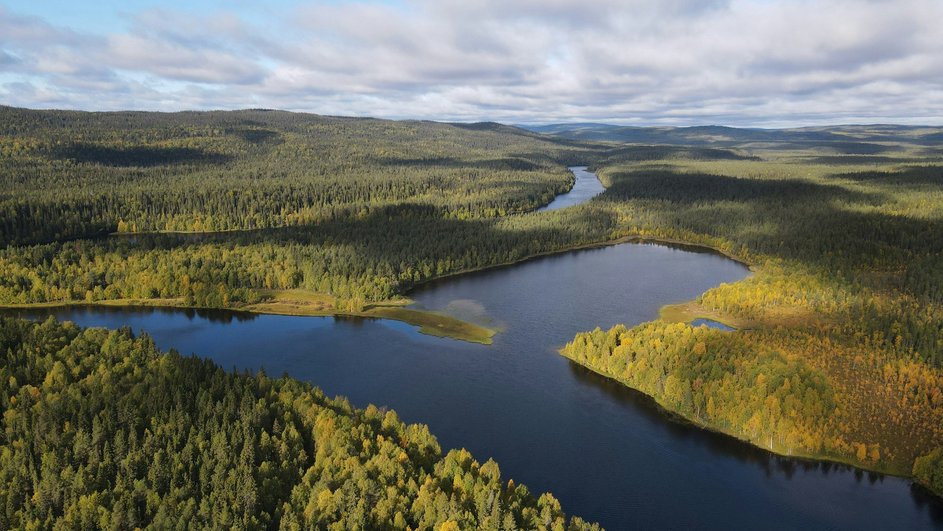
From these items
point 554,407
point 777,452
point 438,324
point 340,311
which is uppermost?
point 340,311

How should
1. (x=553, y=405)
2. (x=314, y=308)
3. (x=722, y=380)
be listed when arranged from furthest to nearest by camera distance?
(x=314, y=308) → (x=553, y=405) → (x=722, y=380)

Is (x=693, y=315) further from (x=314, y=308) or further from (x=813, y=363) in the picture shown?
(x=314, y=308)

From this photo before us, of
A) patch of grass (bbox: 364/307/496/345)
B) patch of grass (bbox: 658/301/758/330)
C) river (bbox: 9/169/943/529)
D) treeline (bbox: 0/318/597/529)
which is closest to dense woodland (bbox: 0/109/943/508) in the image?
patch of grass (bbox: 658/301/758/330)

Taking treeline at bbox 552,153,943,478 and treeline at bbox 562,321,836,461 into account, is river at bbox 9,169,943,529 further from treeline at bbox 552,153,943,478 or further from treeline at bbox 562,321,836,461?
treeline at bbox 552,153,943,478

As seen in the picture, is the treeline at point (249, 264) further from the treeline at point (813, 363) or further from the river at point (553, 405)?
the treeline at point (813, 363)

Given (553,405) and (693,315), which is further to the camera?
(693,315)

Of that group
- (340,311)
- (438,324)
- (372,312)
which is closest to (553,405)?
(438,324)
